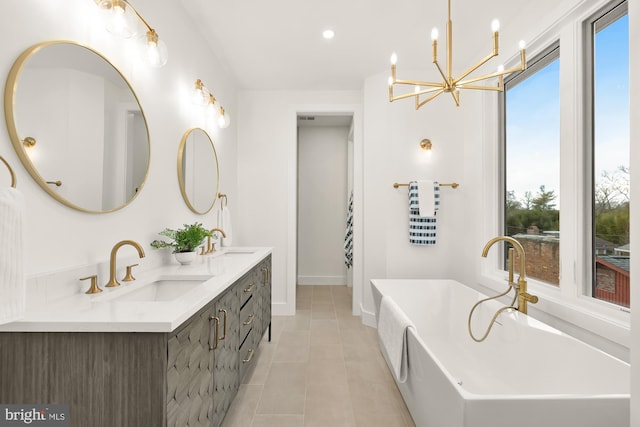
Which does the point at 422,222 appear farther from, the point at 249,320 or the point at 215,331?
the point at 215,331

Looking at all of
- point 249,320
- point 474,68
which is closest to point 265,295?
point 249,320

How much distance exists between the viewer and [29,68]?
1199 mm

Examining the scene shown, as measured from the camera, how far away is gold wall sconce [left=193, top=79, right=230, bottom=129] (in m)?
2.61

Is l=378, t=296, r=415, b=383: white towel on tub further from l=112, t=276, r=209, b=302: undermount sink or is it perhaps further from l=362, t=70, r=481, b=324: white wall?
l=362, t=70, r=481, b=324: white wall

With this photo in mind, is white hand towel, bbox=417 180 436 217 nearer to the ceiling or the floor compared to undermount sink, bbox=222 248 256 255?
nearer to the ceiling

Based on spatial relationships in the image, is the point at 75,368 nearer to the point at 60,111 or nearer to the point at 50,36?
the point at 60,111

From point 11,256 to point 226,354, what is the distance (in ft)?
3.47

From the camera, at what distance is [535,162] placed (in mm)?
2514

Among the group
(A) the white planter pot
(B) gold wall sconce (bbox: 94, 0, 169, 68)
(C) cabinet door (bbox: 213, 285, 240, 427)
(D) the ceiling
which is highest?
(D) the ceiling

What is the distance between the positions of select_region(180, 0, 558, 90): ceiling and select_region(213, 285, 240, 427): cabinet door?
2.05m

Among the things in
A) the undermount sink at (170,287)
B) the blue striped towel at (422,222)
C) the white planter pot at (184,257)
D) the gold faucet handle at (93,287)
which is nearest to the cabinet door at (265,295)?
the white planter pot at (184,257)

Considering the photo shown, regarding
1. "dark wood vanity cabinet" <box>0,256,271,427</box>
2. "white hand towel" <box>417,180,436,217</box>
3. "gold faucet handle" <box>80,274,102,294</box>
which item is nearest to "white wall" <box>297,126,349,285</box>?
"white hand towel" <box>417,180,436,217</box>

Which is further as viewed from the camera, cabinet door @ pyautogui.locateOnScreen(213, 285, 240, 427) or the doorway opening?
the doorway opening

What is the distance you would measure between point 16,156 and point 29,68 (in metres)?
0.32
